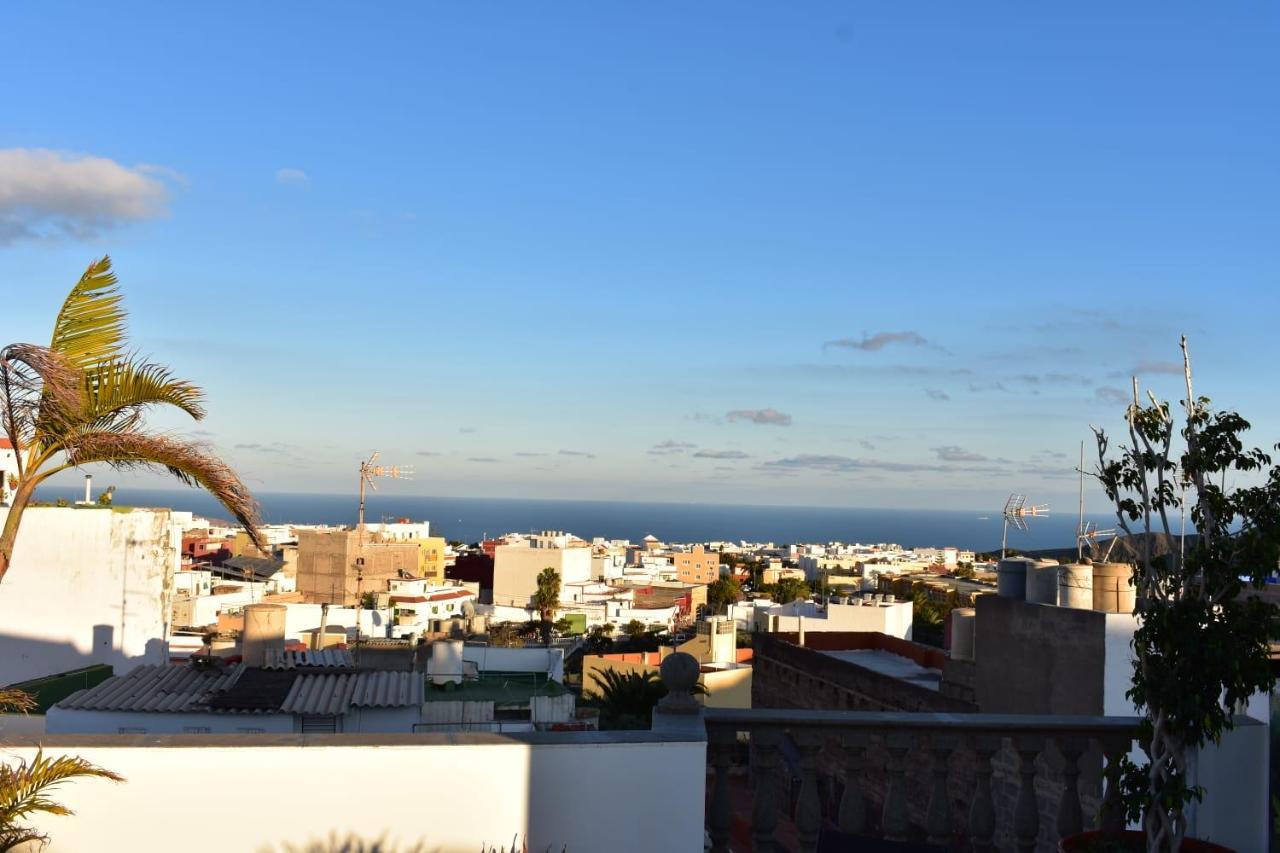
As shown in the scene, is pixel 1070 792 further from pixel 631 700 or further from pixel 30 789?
pixel 631 700

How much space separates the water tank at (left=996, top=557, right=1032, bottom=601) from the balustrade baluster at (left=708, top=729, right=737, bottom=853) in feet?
47.1

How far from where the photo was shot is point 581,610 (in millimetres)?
66562

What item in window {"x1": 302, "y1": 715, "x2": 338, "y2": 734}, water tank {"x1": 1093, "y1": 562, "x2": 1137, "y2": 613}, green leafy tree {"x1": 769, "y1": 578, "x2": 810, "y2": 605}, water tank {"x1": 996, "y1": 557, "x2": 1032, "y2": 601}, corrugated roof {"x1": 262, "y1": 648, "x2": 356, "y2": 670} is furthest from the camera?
green leafy tree {"x1": 769, "y1": 578, "x2": 810, "y2": 605}

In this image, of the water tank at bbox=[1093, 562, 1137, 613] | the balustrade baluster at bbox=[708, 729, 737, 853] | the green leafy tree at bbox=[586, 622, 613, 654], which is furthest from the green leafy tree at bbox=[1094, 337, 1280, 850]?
the green leafy tree at bbox=[586, 622, 613, 654]

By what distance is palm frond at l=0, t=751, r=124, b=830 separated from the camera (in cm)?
419

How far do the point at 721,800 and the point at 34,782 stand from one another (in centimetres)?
311

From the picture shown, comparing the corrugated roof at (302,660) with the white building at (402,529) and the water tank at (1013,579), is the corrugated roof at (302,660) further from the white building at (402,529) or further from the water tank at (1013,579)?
the white building at (402,529)

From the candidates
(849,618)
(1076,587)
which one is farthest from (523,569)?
(1076,587)

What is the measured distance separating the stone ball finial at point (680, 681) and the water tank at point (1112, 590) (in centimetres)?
1234

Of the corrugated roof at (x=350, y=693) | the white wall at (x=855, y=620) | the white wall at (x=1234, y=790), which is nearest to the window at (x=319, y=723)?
the corrugated roof at (x=350, y=693)

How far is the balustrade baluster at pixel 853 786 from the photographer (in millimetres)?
5176

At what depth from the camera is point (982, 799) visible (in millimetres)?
5320

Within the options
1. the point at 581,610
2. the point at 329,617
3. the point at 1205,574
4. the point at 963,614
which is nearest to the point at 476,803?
the point at 1205,574

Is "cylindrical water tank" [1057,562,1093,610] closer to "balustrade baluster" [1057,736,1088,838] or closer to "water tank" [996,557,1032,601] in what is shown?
"water tank" [996,557,1032,601]
